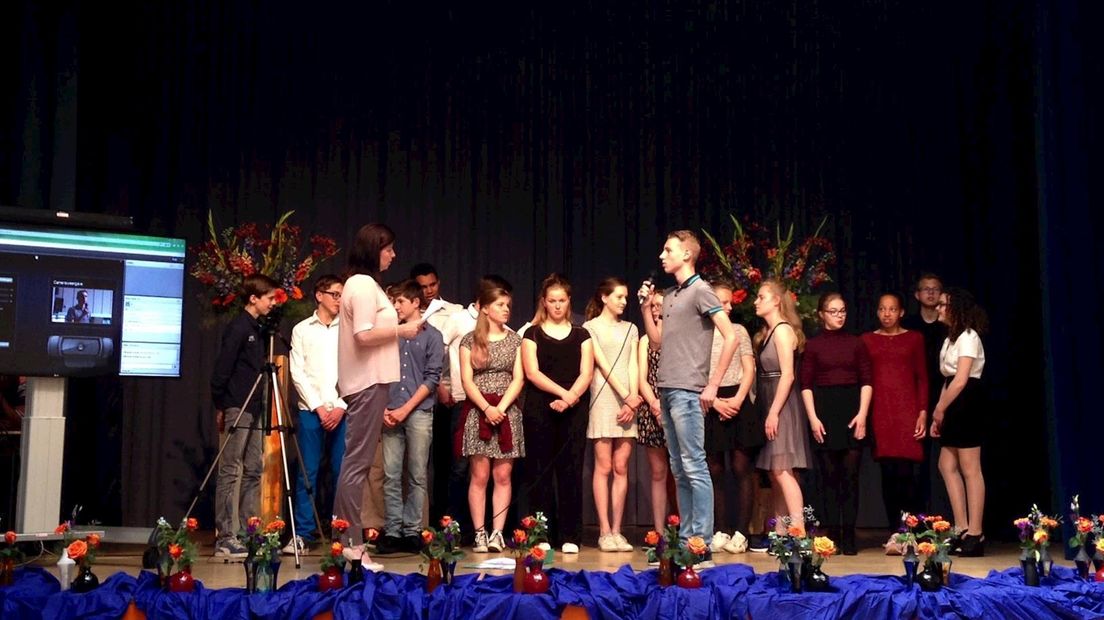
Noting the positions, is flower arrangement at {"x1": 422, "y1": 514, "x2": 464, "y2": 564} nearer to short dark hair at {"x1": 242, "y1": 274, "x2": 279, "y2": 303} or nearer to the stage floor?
the stage floor

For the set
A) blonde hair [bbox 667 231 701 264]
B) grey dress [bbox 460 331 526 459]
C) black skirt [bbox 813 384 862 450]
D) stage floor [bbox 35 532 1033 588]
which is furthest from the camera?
black skirt [bbox 813 384 862 450]

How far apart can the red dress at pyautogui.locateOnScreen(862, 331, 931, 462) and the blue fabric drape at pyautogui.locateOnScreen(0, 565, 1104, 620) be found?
199cm

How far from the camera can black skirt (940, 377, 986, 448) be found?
6191mm

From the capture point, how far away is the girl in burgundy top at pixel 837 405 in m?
6.18

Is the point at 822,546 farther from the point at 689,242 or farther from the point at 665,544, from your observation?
the point at 689,242

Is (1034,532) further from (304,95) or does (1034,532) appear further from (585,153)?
(304,95)

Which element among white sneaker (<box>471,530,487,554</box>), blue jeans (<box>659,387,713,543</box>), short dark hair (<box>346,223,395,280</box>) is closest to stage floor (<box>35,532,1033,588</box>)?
white sneaker (<box>471,530,487,554</box>)

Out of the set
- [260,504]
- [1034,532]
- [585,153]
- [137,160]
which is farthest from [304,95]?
[1034,532]

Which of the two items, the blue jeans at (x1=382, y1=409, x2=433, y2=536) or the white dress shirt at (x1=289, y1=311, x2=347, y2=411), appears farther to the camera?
the white dress shirt at (x1=289, y1=311, x2=347, y2=411)

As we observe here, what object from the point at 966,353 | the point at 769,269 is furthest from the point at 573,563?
the point at 769,269

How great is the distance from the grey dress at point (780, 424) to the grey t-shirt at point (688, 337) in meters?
0.99

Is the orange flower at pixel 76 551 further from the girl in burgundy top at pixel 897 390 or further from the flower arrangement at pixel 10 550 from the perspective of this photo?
the girl in burgundy top at pixel 897 390

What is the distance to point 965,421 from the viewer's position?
6.20 m

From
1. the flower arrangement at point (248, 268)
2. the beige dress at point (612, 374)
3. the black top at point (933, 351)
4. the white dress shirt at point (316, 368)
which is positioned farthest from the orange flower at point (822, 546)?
the flower arrangement at point (248, 268)
